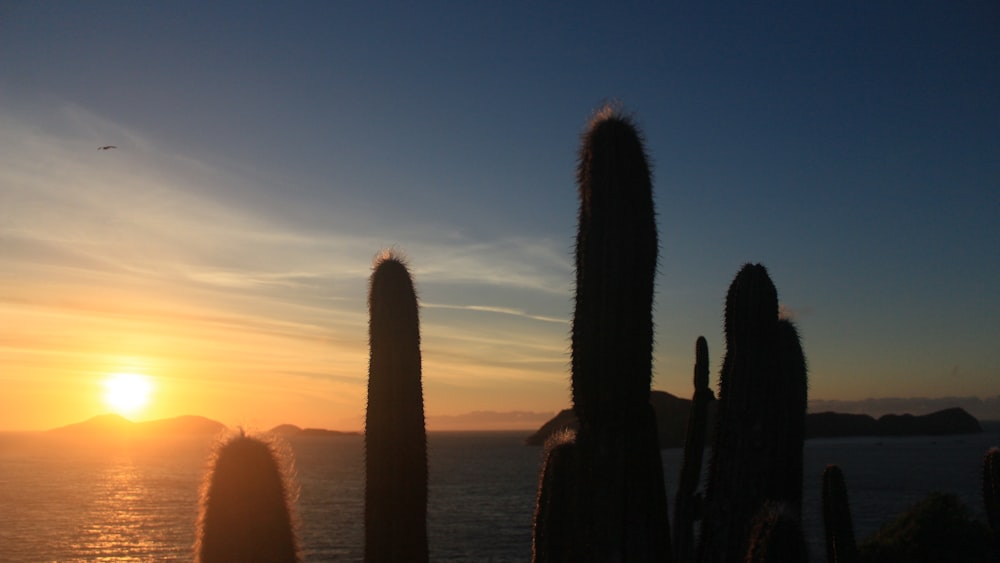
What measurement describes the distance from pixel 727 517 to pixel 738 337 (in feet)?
7.28

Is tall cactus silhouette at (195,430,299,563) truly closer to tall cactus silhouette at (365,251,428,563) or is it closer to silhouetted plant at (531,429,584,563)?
silhouetted plant at (531,429,584,563)

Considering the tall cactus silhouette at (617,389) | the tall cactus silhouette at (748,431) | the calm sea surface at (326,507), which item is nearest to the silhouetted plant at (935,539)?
the tall cactus silhouette at (748,431)

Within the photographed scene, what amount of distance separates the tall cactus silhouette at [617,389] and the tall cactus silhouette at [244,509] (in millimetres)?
3664

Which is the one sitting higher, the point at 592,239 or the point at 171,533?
the point at 592,239

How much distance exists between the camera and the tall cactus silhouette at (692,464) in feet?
55.2

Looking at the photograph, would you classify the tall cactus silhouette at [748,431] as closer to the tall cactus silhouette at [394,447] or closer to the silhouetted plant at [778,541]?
the silhouetted plant at [778,541]

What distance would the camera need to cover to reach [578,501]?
8.15m

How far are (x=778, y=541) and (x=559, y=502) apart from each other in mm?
2152

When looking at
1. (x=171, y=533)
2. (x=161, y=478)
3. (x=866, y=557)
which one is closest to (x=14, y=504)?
(x=171, y=533)

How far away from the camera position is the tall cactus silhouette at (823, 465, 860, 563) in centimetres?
1736

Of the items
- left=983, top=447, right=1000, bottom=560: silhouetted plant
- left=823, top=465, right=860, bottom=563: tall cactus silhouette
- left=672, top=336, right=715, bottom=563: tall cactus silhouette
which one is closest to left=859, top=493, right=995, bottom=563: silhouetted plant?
left=983, top=447, right=1000, bottom=560: silhouetted plant

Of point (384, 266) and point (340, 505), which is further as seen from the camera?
point (340, 505)

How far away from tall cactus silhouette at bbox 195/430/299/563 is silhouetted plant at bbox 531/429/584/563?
12.2 feet

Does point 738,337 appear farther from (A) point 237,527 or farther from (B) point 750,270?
(A) point 237,527
